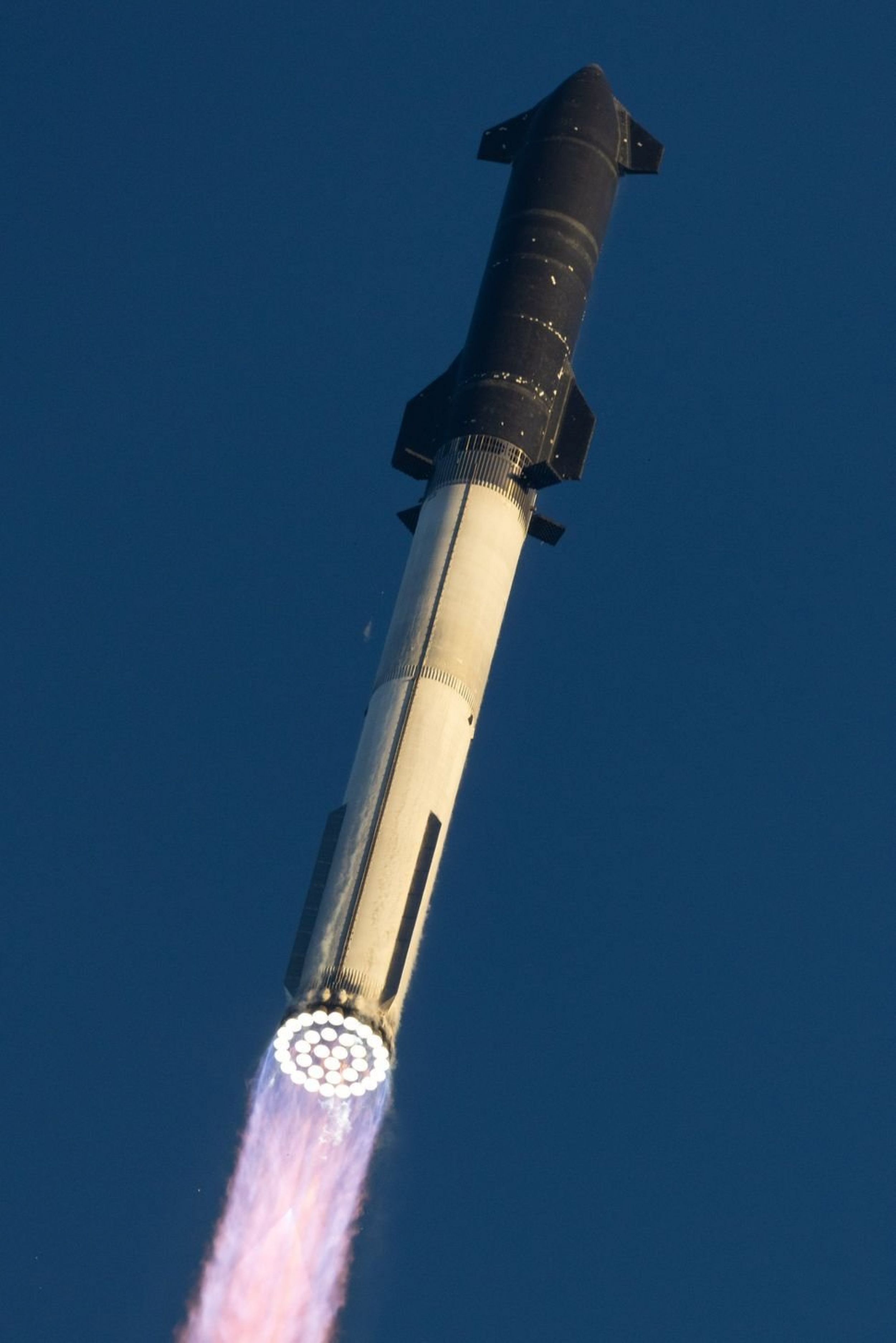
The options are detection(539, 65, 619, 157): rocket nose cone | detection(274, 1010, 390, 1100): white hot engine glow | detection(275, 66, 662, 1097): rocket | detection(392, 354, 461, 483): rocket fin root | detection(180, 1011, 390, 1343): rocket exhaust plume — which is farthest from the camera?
detection(539, 65, 619, 157): rocket nose cone

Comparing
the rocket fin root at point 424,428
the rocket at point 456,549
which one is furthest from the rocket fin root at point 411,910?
the rocket fin root at point 424,428

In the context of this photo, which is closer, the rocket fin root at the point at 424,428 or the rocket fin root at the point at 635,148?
the rocket fin root at the point at 424,428

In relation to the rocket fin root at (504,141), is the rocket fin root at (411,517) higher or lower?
lower

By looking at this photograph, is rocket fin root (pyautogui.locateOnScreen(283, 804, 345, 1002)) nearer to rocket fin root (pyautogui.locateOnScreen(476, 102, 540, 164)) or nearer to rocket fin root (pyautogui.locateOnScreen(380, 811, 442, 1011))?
rocket fin root (pyautogui.locateOnScreen(380, 811, 442, 1011))

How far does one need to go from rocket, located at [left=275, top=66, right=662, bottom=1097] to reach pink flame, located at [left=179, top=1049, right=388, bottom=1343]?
3.91 meters

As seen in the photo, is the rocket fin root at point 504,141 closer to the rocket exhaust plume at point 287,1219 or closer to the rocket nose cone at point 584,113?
the rocket nose cone at point 584,113

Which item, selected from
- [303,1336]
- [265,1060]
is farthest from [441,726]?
[303,1336]

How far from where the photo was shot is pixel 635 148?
4070 inches

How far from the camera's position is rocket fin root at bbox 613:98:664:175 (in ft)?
338

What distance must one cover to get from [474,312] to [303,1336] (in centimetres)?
2791

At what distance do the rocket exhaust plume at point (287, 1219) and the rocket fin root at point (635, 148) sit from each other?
2905cm

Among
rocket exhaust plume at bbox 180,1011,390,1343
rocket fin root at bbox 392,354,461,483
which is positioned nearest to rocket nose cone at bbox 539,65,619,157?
rocket fin root at bbox 392,354,461,483

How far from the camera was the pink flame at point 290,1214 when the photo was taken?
294 feet

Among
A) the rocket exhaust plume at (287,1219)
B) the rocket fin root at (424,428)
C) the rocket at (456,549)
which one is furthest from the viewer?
the rocket fin root at (424,428)
